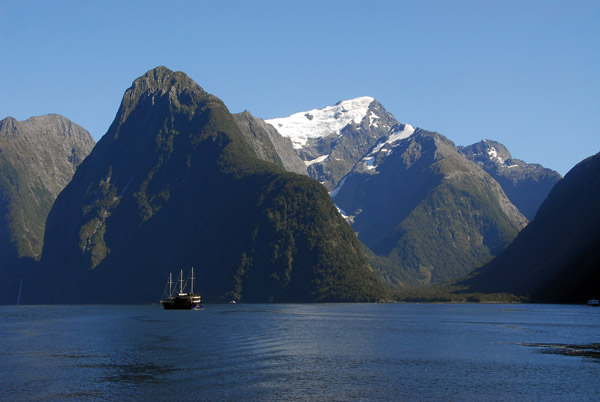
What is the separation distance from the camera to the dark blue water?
299 ft

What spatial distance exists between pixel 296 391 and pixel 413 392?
47.8 ft

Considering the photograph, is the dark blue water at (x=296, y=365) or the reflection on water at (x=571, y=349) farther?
the reflection on water at (x=571, y=349)

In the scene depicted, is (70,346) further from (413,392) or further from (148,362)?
(413,392)

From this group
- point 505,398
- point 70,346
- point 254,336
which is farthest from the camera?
point 254,336

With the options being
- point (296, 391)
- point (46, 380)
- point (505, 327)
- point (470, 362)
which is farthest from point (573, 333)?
point (46, 380)

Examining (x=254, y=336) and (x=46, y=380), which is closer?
(x=46, y=380)

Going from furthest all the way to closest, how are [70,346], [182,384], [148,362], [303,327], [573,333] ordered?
[303,327] → [573,333] → [70,346] → [148,362] → [182,384]

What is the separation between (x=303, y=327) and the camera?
190 meters

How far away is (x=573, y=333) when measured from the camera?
566ft

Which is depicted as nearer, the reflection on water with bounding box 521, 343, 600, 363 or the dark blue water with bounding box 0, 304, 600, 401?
the dark blue water with bounding box 0, 304, 600, 401

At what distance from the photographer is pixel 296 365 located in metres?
114

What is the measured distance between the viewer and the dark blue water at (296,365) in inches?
3585

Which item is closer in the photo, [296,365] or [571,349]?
[296,365]

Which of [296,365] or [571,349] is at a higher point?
[571,349]
